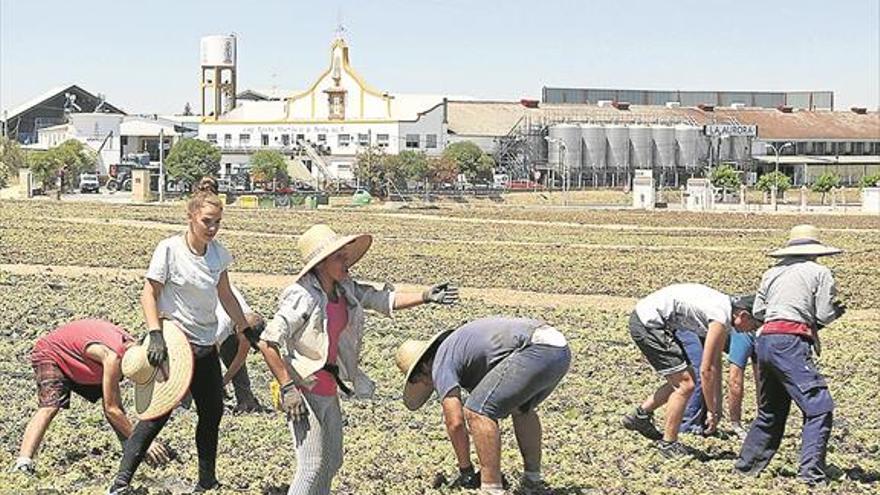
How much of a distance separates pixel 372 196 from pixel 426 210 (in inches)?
611

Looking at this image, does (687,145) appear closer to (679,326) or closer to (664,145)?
(664,145)

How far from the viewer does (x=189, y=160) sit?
9650 cm

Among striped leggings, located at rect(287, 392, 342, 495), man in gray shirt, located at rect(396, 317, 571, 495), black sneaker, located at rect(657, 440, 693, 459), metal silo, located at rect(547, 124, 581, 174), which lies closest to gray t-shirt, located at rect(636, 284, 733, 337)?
black sneaker, located at rect(657, 440, 693, 459)

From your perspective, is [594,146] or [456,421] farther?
[594,146]

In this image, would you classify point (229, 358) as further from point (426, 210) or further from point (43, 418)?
point (426, 210)

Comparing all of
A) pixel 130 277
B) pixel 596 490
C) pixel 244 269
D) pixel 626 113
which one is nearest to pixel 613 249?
pixel 244 269

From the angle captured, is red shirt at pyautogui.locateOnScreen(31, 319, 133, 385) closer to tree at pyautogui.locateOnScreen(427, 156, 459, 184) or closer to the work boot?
the work boot

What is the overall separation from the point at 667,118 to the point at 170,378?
117291 mm

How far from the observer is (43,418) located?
8.88m

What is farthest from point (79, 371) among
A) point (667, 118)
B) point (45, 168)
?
point (667, 118)

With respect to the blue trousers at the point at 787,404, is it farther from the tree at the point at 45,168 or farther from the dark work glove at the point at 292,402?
the tree at the point at 45,168

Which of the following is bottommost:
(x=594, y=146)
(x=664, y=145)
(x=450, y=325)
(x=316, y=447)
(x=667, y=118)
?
(x=450, y=325)

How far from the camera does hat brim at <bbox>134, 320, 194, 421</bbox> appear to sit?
8.18 meters

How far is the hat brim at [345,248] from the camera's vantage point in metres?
7.70
